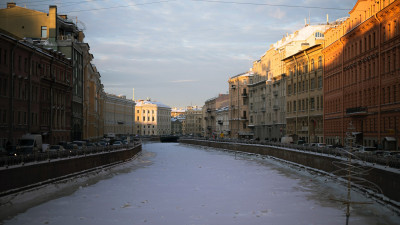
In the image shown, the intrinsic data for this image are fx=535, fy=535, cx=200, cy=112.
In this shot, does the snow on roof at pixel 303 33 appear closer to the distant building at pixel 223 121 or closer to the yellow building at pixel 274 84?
the yellow building at pixel 274 84

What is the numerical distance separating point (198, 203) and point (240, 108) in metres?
108

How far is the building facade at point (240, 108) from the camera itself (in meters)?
135

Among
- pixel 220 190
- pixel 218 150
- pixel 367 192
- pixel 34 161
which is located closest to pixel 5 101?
pixel 34 161

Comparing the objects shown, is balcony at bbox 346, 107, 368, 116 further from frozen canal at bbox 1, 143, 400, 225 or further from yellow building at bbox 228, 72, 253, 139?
yellow building at bbox 228, 72, 253, 139

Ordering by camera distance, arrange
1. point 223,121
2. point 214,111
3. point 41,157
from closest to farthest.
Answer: point 41,157 < point 223,121 < point 214,111

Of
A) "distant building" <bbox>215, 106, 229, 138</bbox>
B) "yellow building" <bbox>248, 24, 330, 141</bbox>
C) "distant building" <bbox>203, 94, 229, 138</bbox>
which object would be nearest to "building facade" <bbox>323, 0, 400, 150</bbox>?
"yellow building" <bbox>248, 24, 330, 141</bbox>

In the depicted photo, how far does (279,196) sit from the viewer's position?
33.5 m

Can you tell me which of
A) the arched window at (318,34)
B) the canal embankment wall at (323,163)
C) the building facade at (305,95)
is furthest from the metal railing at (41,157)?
the arched window at (318,34)

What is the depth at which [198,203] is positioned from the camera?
1195 inches

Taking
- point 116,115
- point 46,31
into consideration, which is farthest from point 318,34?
point 116,115

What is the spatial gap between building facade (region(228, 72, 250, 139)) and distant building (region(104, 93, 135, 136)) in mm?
39523

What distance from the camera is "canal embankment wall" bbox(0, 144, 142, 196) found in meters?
27.7

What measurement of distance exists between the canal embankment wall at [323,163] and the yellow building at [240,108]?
32.4 metres

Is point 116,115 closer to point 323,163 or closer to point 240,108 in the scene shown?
point 240,108
